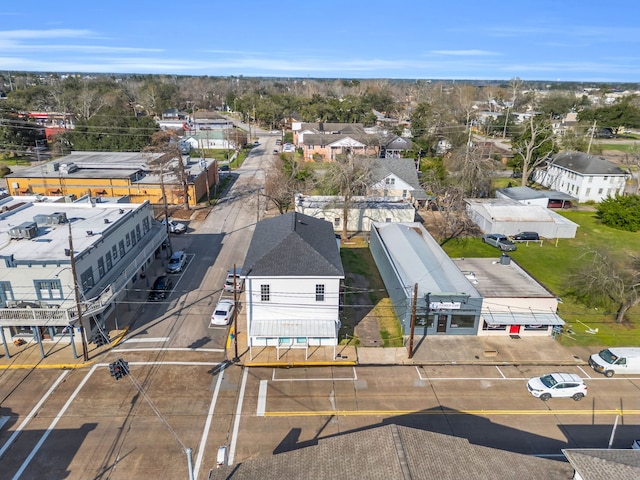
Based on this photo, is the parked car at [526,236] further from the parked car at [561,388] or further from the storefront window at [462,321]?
the parked car at [561,388]

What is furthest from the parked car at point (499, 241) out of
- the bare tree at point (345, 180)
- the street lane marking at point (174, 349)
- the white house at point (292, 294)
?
the street lane marking at point (174, 349)

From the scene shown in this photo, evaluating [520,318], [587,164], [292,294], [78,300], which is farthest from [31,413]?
[587,164]

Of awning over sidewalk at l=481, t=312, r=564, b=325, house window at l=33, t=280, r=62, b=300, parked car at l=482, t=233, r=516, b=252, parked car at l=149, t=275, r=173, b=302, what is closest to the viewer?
house window at l=33, t=280, r=62, b=300

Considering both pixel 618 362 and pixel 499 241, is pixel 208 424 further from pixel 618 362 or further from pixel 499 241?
pixel 499 241

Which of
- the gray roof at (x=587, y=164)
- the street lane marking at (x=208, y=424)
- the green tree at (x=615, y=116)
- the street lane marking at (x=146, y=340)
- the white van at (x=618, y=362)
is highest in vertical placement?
the green tree at (x=615, y=116)

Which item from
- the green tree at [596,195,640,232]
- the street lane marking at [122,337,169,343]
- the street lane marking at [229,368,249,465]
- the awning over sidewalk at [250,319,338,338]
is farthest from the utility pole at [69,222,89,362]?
the green tree at [596,195,640,232]

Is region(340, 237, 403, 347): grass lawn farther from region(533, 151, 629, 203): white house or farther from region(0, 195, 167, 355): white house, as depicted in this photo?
region(533, 151, 629, 203): white house
